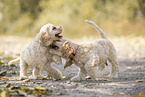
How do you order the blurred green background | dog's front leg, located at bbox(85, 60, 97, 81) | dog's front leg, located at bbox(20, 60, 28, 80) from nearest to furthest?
dog's front leg, located at bbox(85, 60, 97, 81)
dog's front leg, located at bbox(20, 60, 28, 80)
the blurred green background

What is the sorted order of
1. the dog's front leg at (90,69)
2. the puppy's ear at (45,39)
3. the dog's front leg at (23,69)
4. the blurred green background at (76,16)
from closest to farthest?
the dog's front leg at (90,69)
the puppy's ear at (45,39)
the dog's front leg at (23,69)
the blurred green background at (76,16)

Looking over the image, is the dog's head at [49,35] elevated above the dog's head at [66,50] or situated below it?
above

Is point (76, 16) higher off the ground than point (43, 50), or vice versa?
point (76, 16)

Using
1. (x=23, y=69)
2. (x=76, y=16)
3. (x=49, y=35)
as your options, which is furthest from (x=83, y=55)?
(x=76, y=16)

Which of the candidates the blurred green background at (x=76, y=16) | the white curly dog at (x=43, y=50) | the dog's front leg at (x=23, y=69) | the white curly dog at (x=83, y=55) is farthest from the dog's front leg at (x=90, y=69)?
A: the blurred green background at (x=76, y=16)

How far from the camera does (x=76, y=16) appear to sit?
20.3 metres

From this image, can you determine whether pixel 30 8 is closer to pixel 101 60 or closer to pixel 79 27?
pixel 79 27

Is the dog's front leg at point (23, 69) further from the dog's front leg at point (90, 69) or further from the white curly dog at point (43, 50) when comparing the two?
the dog's front leg at point (90, 69)

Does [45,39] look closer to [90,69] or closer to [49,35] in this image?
[49,35]

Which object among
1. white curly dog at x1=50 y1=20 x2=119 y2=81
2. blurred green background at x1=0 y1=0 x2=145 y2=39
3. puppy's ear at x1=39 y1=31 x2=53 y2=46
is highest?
blurred green background at x1=0 y1=0 x2=145 y2=39

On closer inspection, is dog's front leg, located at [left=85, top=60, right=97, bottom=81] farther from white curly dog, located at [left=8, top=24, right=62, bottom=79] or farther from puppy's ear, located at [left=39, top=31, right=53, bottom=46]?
puppy's ear, located at [left=39, top=31, right=53, bottom=46]

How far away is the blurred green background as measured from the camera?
16842mm

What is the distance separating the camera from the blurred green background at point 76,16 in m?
16.8

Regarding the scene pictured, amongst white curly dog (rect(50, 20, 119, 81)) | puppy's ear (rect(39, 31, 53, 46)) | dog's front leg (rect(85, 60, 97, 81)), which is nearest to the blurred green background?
white curly dog (rect(50, 20, 119, 81))
